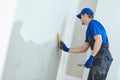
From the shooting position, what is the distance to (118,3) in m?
3.25

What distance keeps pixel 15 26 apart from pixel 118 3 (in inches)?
66.2

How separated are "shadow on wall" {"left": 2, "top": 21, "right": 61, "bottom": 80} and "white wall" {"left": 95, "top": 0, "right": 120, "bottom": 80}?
77cm

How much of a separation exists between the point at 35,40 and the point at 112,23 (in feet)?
4.15

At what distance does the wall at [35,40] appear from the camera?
86.0 inches

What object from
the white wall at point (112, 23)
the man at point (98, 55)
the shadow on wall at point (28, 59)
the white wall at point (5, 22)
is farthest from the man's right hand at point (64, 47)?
the white wall at point (5, 22)

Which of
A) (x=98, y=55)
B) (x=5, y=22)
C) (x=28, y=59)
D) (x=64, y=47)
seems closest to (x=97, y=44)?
(x=98, y=55)

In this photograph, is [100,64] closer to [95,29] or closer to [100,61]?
[100,61]

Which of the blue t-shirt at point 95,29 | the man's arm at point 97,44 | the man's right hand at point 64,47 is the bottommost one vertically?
the man's right hand at point 64,47

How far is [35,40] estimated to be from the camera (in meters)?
2.49

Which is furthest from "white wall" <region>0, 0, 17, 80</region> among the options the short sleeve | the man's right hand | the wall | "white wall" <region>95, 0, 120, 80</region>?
"white wall" <region>95, 0, 120, 80</region>

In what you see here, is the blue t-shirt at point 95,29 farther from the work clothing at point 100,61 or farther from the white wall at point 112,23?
the white wall at point 112,23

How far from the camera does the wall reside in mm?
2186

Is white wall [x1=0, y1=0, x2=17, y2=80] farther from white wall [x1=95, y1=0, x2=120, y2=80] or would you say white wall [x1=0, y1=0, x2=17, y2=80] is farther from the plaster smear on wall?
white wall [x1=95, y1=0, x2=120, y2=80]

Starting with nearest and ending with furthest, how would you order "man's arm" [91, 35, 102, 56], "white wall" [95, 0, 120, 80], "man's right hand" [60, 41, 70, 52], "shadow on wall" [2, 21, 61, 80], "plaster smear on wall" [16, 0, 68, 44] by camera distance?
"shadow on wall" [2, 21, 61, 80] → "plaster smear on wall" [16, 0, 68, 44] → "man's arm" [91, 35, 102, 56] → "man's right hand" [60, 41, 70, 52] → "white wall" [95, 0, 120, 80]
